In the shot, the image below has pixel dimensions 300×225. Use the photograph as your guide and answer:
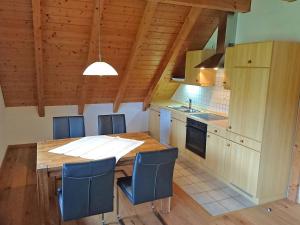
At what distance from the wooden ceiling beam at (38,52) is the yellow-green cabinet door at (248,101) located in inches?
113

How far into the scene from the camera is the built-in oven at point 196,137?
4.42 metres

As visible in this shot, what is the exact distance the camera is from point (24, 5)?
11.3ft

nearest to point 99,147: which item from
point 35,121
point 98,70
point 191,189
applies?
point 98,70

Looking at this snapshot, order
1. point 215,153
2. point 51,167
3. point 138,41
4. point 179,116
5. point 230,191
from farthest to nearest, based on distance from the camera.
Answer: point 179,116, point 138,41, point 215,153, point 230,191, point 51,167

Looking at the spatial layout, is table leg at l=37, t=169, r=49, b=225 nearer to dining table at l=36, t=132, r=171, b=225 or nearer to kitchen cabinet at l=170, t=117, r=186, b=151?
dining table at l=36, t=132, r=171, b=225

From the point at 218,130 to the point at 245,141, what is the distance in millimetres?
575

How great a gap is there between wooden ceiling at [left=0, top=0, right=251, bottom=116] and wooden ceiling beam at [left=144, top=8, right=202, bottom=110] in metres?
0.02

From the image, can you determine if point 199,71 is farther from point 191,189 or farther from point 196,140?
point 191,189

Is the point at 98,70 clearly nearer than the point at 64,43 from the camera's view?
Yes

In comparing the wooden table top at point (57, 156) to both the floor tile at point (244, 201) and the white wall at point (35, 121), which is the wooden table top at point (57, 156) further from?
the white wall at point (35, 121)

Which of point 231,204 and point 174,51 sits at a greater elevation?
point 174,51

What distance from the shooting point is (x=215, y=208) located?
3.33m

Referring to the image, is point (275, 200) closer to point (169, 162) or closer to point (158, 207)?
point (158, 207)

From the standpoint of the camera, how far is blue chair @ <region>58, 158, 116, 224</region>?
2271 mm
